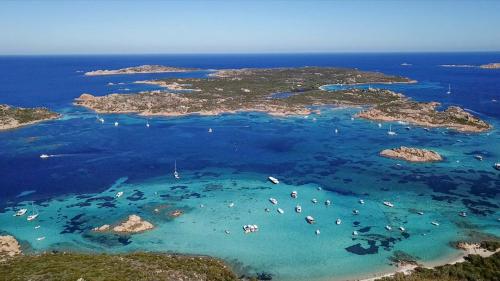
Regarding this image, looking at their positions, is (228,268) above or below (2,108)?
below

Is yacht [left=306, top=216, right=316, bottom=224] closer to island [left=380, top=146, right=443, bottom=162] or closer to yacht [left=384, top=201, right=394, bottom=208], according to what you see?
yacht [left=384, top=201, right=394, bottom=208]

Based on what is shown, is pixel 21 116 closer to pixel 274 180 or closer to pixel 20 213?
pixel 20 213

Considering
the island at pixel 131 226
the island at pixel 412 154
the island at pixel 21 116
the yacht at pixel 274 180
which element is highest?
the island at pixel 21 116

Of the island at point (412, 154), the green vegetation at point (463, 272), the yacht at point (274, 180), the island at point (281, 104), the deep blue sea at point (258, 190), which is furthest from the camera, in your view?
the island at point (281, 104)

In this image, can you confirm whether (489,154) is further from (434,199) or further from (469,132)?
(434,199)

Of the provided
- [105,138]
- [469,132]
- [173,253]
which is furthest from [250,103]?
[173,253]

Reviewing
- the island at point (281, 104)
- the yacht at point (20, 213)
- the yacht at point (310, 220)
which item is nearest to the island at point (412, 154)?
the island at point (281, 104)

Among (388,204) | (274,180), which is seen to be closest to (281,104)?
(274,180)

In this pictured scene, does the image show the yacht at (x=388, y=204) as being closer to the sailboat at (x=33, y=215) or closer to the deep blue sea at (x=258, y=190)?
the deep blue sea at (x=258, y=190)
